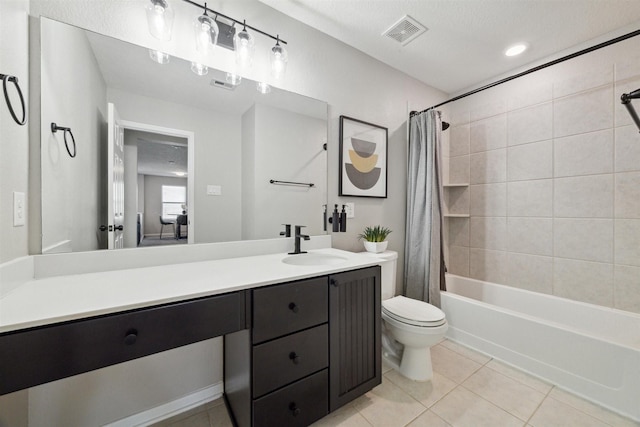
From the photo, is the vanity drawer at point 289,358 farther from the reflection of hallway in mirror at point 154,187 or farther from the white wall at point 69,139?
the white wall at point 69,139

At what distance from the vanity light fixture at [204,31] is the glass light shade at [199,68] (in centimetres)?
7

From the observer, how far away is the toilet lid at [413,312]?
152 centimetres

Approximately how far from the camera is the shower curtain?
6.98ft

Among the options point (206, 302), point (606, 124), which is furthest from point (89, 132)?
point (606, 124)

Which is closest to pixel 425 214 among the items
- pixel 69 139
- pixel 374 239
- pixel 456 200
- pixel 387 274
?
pixel 374 239

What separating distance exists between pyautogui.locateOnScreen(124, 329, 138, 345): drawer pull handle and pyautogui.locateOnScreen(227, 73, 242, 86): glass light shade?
4.48 feet

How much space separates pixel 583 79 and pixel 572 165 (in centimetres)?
68

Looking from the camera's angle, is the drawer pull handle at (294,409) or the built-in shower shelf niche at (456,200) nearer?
the drawer pull handle at (294,409)

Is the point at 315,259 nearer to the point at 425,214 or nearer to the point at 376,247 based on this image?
the point at 376,247

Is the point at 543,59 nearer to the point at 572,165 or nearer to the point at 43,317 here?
the point at 572,165

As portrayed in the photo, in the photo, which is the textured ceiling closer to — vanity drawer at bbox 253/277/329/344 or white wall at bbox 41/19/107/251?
white wall at bbox 41/19/107/251

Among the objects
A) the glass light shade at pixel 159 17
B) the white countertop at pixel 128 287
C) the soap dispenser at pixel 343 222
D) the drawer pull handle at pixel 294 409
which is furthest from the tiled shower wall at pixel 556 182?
the glass light shade at pixel 159 17

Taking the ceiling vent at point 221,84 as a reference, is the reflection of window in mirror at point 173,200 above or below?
below

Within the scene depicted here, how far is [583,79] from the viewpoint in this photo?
1923 millimetres
